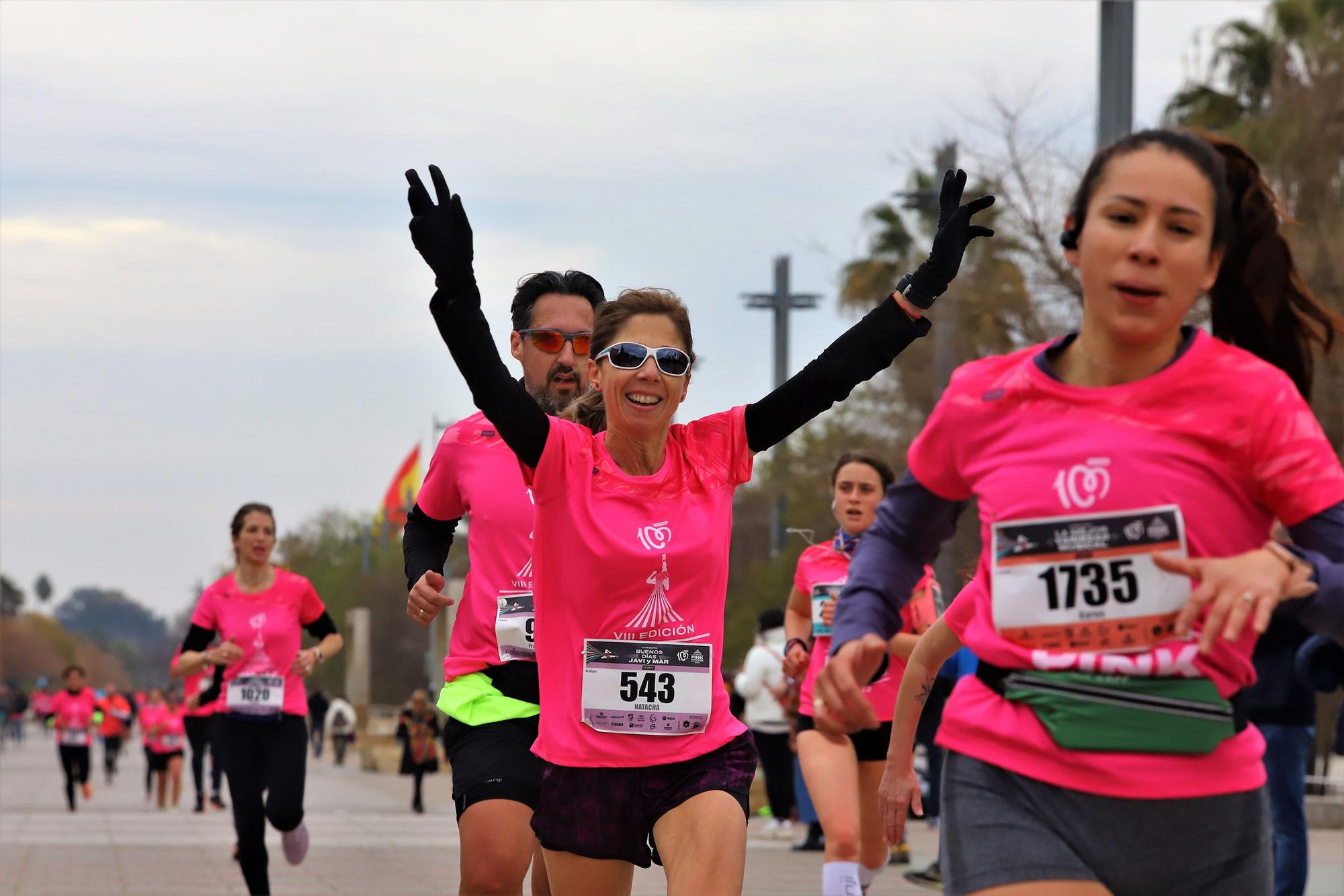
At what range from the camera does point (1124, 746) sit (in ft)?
10.6

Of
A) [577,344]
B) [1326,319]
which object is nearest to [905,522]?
[1326,319]

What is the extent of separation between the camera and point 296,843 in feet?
33.6

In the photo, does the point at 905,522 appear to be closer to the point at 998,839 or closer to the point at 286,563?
the point at 998,839

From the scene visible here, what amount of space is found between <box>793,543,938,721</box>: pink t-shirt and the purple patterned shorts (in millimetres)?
3337

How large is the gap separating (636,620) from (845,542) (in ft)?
12.8

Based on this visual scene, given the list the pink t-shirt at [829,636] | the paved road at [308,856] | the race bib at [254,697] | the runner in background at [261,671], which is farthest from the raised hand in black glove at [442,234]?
the paved road at [308,856]

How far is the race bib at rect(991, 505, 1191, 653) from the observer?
322 centimetres

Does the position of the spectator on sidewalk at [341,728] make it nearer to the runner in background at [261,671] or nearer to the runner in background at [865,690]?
the runner in background at [261,671]

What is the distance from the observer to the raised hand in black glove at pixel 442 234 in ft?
14.5

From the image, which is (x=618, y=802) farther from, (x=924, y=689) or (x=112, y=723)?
(x=112, y=723)

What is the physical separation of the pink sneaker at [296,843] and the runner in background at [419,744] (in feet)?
35.9

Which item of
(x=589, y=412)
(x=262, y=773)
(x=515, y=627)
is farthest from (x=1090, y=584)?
(x=262, y=773)

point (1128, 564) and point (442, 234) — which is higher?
point (442, 234)

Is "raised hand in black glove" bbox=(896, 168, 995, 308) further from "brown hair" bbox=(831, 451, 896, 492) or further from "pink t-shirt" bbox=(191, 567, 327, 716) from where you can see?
"pink t-shirt" bbox=(191, 567, 327, 716)
